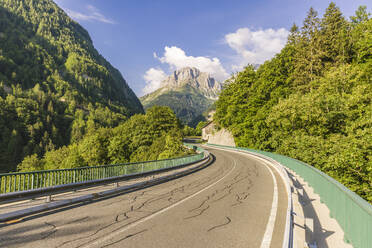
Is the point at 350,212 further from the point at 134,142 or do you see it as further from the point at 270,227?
the point at 134,142

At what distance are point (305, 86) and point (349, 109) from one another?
12024mm

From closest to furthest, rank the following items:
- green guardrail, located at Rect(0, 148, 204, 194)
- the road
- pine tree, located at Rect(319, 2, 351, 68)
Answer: the road < green guardrail, located at Rect(0, 148, 204, 194) < pine tree, located at Rect(319, 2, 351, 68)

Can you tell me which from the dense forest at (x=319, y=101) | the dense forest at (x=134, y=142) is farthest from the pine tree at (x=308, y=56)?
the dense forest at (x=134, y=142)

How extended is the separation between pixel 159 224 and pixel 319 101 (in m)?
28.1

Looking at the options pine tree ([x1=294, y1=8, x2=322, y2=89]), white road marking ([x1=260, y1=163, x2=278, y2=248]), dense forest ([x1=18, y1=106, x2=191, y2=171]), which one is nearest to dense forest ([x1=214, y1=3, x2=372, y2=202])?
pine tree ([x1=294, y1=8, x2=322, y2=89])

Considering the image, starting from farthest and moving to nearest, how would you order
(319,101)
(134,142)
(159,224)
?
(134,142) → (319,101) → (159,224)

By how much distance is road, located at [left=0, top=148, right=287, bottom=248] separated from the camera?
A: 16.4 ft

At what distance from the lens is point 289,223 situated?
5.18m

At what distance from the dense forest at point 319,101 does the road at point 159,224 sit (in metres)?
14.8

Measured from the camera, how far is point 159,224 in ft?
20.2

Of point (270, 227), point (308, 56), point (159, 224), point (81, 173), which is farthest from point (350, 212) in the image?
point (308, 56)

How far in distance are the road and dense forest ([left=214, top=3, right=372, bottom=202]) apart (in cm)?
1479

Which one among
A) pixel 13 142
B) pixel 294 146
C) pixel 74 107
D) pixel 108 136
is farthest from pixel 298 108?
pixel 74 107

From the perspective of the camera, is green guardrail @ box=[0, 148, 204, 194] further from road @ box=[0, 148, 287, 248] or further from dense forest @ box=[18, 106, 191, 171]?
dense forest @ box=[18, 106, 191, 171]
